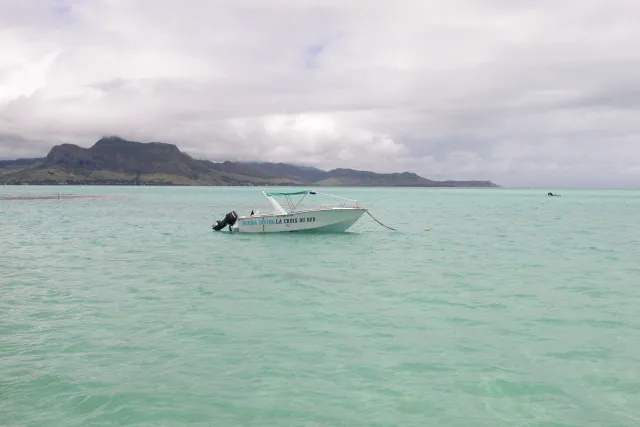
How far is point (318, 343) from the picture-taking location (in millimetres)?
14266

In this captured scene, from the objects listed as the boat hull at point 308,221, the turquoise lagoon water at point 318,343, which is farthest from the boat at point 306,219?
the turquoise lagoon water at point 318,343

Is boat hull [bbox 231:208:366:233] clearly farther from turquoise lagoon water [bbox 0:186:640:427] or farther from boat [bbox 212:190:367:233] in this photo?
turquoise lagoon water [bbox 0:186:640:427]

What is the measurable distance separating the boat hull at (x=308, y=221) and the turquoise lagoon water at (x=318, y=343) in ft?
44.0

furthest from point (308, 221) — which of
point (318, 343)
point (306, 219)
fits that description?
point (318, 343)

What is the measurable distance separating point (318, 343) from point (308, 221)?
29.4m

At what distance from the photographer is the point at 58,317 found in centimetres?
1661

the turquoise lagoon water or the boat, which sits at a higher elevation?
the boat

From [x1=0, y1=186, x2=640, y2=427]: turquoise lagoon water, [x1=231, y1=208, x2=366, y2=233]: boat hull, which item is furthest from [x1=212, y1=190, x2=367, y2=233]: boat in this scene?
[x1=0, y1=186, x2=640, y2=427]: turquoise lagoon water

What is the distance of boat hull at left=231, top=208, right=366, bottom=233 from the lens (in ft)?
142

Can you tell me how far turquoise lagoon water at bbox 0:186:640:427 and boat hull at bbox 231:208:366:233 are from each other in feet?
44.0

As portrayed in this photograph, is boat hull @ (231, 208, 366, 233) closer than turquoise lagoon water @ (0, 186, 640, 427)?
No

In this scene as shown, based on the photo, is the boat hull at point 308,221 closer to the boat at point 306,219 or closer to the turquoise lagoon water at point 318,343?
the boat at point 306,219

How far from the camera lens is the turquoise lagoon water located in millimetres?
10070

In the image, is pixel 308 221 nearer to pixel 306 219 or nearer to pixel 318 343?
pixel 306 219
